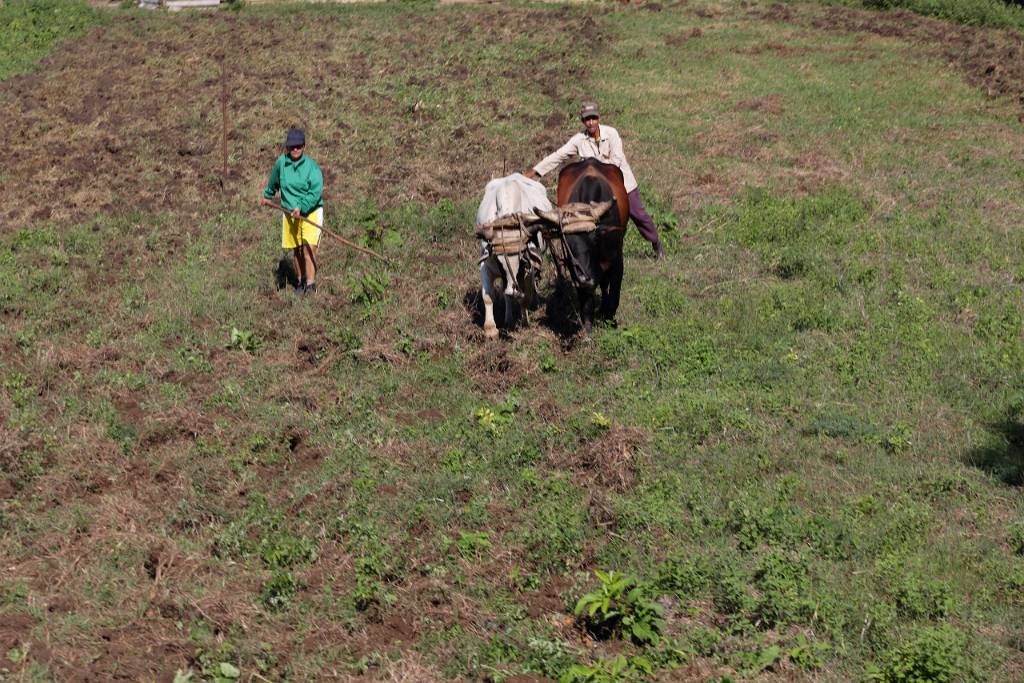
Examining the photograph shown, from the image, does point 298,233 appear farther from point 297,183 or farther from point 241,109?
point 241,109

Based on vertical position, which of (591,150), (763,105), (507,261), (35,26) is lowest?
(507,261)

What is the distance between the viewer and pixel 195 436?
10062mm

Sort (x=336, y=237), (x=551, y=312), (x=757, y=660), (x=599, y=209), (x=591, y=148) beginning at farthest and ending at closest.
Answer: (x=336, y=237), (x=591, y=148), (x=551, y=312), (x=599, y=209), (x=757, y=660)

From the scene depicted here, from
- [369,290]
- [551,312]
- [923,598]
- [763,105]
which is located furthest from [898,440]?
[763,105]

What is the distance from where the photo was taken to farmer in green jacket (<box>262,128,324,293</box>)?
12.9 metres

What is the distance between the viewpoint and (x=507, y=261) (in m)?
11.1

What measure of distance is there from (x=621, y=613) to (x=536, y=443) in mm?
2462

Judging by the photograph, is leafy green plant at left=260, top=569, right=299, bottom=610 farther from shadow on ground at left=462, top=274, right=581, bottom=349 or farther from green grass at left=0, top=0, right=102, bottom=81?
green grass at left=0, top=0, right=102, bottom=81

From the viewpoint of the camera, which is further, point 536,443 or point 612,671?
point 536,443

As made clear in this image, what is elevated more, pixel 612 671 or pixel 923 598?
pixel 923 598

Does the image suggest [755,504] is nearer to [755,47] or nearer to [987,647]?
[987,647]

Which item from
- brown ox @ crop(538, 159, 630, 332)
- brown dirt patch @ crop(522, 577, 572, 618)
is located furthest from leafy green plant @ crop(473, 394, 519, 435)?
brown dirt patch @ crop(522, 577, 572, 618)

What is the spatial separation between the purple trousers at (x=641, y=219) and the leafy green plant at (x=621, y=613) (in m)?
6.36

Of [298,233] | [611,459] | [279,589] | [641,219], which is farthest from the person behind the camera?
[641,219]
